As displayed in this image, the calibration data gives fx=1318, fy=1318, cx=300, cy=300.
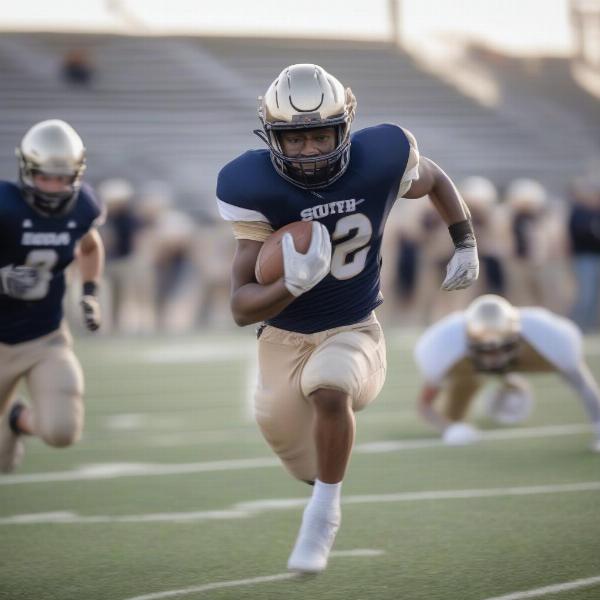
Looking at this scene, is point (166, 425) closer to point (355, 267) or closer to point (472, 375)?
point (472, 375)

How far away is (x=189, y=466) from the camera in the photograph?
6.19 meters

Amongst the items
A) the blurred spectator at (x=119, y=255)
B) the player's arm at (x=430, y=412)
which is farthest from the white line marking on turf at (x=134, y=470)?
the blurred spectator at (x=119, y=255)

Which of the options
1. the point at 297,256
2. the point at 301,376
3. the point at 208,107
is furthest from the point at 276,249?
the point at 208,107

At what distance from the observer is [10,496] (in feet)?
17.8

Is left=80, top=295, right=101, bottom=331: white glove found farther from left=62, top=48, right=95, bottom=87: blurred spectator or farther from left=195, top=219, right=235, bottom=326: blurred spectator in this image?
left=62, top=48, right=95, bottom=87: blurred spectator

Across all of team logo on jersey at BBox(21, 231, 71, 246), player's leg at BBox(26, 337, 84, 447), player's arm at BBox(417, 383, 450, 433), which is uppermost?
team logo on jersey at BBox(21, 231, 71, 246)

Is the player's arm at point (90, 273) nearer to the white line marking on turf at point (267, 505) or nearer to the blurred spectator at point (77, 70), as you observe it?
the white line marking on turf at point (267, 505)

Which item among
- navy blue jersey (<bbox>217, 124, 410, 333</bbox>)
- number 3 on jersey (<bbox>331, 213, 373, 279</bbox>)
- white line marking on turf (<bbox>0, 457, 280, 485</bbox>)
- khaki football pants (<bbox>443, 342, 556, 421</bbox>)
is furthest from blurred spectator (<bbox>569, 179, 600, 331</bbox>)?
number 3 on jersey (<bbox>331, 213, 373, 279</bbox>)

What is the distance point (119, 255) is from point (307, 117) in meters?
8.99

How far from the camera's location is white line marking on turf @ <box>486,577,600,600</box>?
11.9 feet

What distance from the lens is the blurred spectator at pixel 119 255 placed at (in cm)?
1264

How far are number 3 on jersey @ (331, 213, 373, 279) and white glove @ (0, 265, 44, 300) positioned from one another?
168 cm

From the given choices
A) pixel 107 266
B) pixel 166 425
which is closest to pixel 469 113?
pixel 107 266

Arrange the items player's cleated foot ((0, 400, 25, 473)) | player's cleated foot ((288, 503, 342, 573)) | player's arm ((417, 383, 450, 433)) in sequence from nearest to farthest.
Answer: player's cleated foot ((288, 503, 342, 573))
player's cleated foot ((0, 400, 25, 473))
player's arm ((417, 383, 450, 433))
